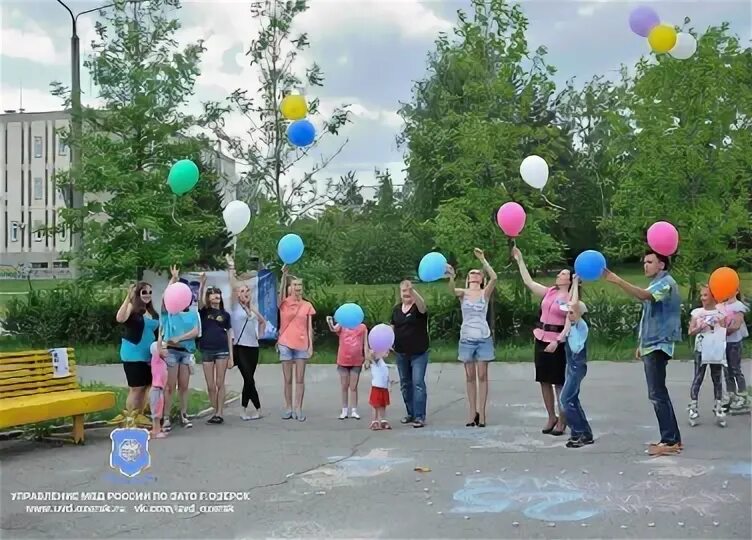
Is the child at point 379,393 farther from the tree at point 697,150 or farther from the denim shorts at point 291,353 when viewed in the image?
the tree at point 697,150

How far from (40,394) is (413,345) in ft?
12.8

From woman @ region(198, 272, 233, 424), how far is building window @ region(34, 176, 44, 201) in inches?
2313

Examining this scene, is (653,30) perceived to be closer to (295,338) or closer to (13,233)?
(295,338)

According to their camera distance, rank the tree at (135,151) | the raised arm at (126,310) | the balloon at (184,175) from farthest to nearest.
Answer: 1. the tree at (135,151)
2. the balloon at (184,175)
3. the raised arm at (126,310)

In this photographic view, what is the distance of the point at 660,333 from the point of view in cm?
735

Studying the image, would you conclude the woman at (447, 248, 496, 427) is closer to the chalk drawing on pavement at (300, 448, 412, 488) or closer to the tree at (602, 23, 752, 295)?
the chalk drawing on pavement at (300, 448, 412, 488)

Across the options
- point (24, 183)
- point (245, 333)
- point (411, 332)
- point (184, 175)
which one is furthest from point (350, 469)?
point (24, 183)

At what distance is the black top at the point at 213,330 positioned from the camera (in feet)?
30.7

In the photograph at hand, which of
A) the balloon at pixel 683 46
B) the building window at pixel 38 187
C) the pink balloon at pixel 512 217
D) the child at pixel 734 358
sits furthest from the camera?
Result: the building window at pixel 38 187

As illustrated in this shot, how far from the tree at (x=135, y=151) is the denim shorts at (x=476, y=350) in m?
8.56

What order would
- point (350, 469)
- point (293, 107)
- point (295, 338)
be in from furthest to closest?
point (293, 107), point (295, 338), point (350, 469)

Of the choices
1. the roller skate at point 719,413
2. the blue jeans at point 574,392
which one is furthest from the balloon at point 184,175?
the roller skate at point 719,413

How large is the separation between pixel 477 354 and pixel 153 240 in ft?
31.1

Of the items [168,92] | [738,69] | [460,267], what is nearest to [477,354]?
[460,267]
